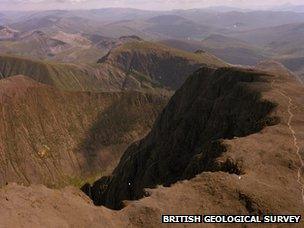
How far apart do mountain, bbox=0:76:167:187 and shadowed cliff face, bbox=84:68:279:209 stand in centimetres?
3343

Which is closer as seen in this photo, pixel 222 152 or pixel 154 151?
pixel 222 152

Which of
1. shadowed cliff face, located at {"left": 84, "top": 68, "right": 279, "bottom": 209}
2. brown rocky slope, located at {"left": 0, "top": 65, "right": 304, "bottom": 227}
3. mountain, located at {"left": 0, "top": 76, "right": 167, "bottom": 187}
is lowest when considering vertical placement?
mountain, located at {"left": 0, "top": 76, "right": 167, "bottom": 187}

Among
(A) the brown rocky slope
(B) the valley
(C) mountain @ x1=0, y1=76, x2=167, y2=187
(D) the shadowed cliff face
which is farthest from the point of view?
(C) mountain @ x1=0, y1=76, x2=167, y2=187

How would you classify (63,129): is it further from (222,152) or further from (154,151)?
(222,152)

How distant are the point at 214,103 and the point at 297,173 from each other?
3815cm

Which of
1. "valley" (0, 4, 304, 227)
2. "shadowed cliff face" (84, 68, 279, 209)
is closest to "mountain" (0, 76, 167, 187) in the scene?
"valley" (0, 4, 304, 227)

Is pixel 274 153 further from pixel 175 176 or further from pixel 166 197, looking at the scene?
pixel 175 176

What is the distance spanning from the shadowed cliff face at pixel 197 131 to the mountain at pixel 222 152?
192 millimetres

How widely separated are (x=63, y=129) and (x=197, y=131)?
224 ft

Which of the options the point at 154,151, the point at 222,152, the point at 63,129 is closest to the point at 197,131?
the point at 154,151

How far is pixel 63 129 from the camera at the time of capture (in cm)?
13775

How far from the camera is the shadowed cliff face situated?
64.9 meters

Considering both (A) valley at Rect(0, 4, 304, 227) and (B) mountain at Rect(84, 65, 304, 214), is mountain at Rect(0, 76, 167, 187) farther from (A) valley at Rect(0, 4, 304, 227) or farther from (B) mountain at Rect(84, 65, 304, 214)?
(B) mountain at Rect(84, 65, 304, 214)

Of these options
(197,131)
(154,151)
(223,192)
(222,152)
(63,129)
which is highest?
(223,192)
